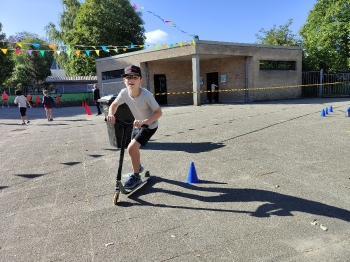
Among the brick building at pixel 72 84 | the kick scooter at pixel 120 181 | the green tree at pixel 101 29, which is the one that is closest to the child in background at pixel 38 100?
the green tree at pixel 101 29

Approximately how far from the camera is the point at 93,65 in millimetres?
32156

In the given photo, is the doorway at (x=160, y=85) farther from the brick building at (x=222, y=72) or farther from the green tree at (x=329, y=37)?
the green tree at (x=329, y=37)

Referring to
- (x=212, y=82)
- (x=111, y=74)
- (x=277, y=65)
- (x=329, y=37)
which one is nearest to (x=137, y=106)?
(x=212, y=82)

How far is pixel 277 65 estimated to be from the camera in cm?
2108

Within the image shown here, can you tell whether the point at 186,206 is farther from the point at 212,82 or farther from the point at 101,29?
the point at 101,29

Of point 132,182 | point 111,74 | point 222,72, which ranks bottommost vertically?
point 132,182

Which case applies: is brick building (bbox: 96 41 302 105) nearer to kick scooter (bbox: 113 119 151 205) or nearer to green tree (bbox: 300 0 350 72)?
green tree (bbox: 300 0 350 72)

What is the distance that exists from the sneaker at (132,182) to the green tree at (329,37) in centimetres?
2496

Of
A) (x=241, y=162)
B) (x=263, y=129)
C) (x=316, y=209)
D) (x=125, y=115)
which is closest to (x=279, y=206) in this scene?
(x=316, y=209)

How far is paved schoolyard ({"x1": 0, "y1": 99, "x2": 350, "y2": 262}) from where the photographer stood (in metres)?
2.42

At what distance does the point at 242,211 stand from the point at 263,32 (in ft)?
111

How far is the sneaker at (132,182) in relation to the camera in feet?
12.3

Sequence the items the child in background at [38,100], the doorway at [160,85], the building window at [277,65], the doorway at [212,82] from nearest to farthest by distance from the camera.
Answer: the building window at [277,65] → the doorway at [160,85] → the doorway at [212,82] → the child in background at [38,100]

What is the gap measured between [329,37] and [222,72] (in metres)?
11.2
